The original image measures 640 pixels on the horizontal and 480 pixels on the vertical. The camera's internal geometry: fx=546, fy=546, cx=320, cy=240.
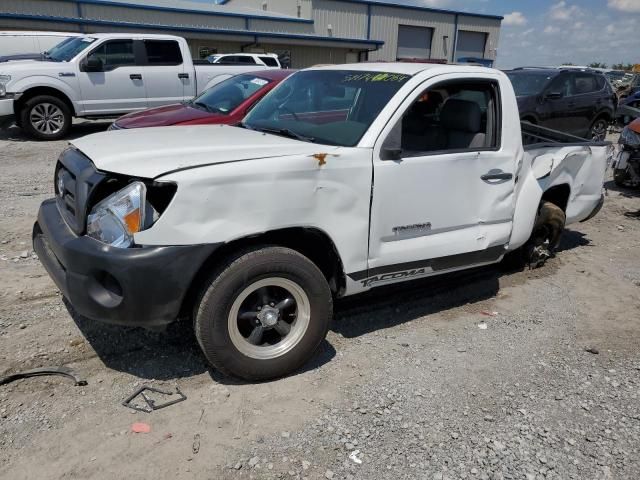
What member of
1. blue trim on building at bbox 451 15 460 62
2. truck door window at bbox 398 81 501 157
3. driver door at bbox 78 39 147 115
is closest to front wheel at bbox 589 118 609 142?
truck door window at bbox 398 81 501 157

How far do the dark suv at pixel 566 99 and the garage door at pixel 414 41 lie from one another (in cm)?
2462

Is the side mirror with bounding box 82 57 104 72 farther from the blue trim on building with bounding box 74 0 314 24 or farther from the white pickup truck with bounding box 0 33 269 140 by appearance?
the blue trim on building with bounding box 74 0 314 24

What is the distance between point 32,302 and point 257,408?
2.14 metres

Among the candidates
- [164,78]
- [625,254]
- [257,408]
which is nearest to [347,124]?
[257,408]

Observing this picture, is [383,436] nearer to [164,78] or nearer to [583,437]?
[583,437]

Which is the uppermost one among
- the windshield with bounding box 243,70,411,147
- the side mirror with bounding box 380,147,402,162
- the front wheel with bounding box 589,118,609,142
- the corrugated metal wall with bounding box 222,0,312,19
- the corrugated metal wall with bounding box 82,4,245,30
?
the corrugated metal wall with bounding box 222,0,312,19

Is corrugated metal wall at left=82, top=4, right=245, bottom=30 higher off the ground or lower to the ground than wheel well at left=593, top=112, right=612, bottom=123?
higher

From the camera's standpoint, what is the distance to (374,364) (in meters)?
3.57

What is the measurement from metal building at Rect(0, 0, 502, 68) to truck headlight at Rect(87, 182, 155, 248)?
15253 millimetres

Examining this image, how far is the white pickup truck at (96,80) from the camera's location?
10.5 meters

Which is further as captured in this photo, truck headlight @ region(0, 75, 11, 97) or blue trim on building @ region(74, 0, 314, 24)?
blue trim on building @ region(74, 0, 314, 24)

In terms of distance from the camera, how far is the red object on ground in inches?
112

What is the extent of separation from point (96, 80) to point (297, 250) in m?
9.34

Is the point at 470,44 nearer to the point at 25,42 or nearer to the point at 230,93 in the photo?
the point at 25,42
